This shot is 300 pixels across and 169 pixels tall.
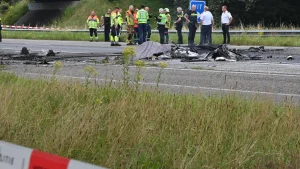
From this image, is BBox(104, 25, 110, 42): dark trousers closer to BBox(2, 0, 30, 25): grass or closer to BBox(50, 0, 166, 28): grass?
BBox(50, 0, 166, 28): grass

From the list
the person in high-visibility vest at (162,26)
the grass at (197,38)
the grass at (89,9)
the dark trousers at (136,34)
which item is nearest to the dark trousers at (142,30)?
the person in high-visibility vest at (162,26)

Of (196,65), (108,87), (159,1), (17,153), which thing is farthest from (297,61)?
(159,1)

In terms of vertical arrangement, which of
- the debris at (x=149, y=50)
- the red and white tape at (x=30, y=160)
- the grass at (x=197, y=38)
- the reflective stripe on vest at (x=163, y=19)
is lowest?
the grass at (x=197, y=38)

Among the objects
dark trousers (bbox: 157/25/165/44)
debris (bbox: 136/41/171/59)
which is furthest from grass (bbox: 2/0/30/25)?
debris (bbox: 136/41/171/59)

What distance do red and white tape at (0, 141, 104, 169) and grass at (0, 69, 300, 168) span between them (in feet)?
4.78

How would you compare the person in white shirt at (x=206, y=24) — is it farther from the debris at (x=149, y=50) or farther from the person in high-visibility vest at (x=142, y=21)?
the debris at (x=149, y=50)

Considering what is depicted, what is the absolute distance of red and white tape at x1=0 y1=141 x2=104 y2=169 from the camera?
2.85 metres

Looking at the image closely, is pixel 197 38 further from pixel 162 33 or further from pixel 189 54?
pixel 189 54

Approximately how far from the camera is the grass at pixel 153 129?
4.73 metres

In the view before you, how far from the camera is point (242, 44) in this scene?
26781mm

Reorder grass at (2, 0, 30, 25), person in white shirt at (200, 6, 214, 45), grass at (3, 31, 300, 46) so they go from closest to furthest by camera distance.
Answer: person in white shirt at (200, 6, 214, 45) → grass at (3, 31, 300, 46) → grass at (2, 0, 30, 25)

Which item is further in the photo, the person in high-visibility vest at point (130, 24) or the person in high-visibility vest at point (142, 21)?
the person in high-visibility vest at point (130, 24)

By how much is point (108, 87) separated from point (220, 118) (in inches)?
96.7

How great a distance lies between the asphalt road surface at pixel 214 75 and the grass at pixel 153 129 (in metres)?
2.60
